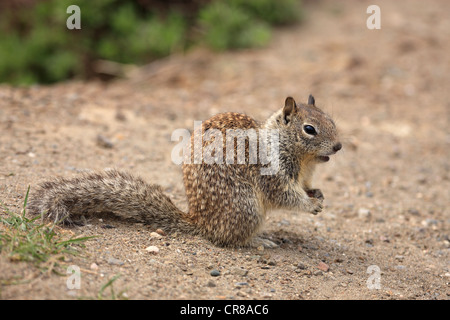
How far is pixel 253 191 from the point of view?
4500mm

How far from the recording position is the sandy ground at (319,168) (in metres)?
3.97

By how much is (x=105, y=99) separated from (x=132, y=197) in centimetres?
441

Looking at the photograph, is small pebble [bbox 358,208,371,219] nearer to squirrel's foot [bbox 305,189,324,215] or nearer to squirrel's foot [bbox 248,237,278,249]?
squirrel's foot [bbox 305,189,324,215]

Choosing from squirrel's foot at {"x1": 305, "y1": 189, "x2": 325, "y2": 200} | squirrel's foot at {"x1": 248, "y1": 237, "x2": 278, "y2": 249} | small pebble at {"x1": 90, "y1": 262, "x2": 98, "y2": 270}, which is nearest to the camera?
small pebble at {"x1": 90, "y1": 262, "x2": 98, "y2": 270}

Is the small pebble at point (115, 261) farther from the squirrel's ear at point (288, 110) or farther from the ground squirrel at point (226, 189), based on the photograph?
the squirrel's ear at point (288, 110)

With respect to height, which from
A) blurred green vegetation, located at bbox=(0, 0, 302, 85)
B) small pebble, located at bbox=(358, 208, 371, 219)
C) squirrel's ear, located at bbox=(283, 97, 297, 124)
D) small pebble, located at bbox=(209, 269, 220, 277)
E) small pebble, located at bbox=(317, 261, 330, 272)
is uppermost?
blurred green vegetation, located at bbox=(0, 0, 302, 85)

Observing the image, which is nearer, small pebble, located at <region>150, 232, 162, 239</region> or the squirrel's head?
small pebble, located at <region>150, 232, 162, 239</region>

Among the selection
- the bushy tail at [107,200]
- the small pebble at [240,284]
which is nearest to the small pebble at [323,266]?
the small pebble at [240,284]

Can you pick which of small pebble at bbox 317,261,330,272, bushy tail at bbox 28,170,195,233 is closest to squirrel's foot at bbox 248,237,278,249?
small pebble at bbox 317,261,330,272

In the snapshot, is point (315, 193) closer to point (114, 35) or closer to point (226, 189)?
point (226, 189)

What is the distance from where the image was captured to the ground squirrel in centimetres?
429
